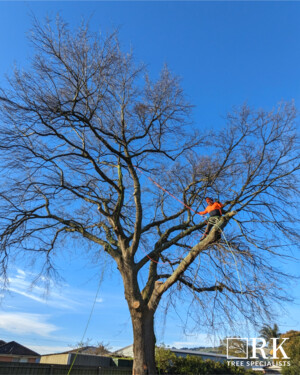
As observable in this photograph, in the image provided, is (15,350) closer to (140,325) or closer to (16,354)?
(16,354)

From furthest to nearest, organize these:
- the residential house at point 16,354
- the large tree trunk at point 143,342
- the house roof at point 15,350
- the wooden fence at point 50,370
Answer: the house roof at point 15,350 → the residential house at point 16,354 → the wooden fence at point 50,370 → the large tree trunk at point 143,342

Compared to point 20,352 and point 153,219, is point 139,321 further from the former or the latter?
point 20,352

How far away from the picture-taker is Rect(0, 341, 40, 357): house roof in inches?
1093

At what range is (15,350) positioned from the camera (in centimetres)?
2873

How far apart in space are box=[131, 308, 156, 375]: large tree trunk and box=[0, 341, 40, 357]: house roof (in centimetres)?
2466

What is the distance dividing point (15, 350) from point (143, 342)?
1043 inches

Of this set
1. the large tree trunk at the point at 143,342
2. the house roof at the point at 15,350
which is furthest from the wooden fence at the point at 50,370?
the house roof at the point at 15,350

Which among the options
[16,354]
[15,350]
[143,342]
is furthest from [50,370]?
[15,350]

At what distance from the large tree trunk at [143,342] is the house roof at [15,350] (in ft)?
80.9

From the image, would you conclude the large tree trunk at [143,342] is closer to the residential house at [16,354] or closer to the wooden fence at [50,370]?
the wooden fence at [50,370]

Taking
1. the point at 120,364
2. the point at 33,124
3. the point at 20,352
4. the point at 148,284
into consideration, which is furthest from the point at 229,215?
the point at 20,352

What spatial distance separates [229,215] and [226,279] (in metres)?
1.72

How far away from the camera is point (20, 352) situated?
28641mm

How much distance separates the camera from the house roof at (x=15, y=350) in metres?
27.8
